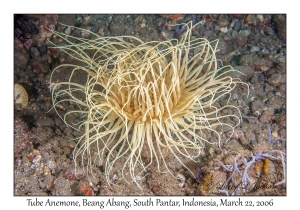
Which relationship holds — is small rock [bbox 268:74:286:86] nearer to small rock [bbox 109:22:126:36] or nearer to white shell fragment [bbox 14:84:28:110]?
small rock [bbox 109:22:126:36]

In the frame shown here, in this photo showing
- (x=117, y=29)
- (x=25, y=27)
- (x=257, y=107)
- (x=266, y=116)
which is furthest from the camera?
(x=117, y=29)

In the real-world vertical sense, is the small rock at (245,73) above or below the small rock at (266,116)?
above

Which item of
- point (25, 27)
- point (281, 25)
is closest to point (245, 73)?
point (281, 25)

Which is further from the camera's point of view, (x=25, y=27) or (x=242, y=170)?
(x=25, y=27)

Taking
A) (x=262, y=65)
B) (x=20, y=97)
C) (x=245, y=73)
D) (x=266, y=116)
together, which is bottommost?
(x=266, y=116)

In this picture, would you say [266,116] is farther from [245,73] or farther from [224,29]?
[224,29]

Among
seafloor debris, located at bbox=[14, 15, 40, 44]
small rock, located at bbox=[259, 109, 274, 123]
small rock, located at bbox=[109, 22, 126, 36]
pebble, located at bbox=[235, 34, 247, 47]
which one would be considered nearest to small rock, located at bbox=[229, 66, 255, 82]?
small rock, located at bbox=[259, 109, 274, 123]

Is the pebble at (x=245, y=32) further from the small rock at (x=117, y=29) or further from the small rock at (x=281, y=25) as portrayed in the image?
the small rock at (x=117, y=29)

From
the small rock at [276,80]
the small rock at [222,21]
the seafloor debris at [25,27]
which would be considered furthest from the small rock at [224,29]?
the seafloor debris at [25,27]
